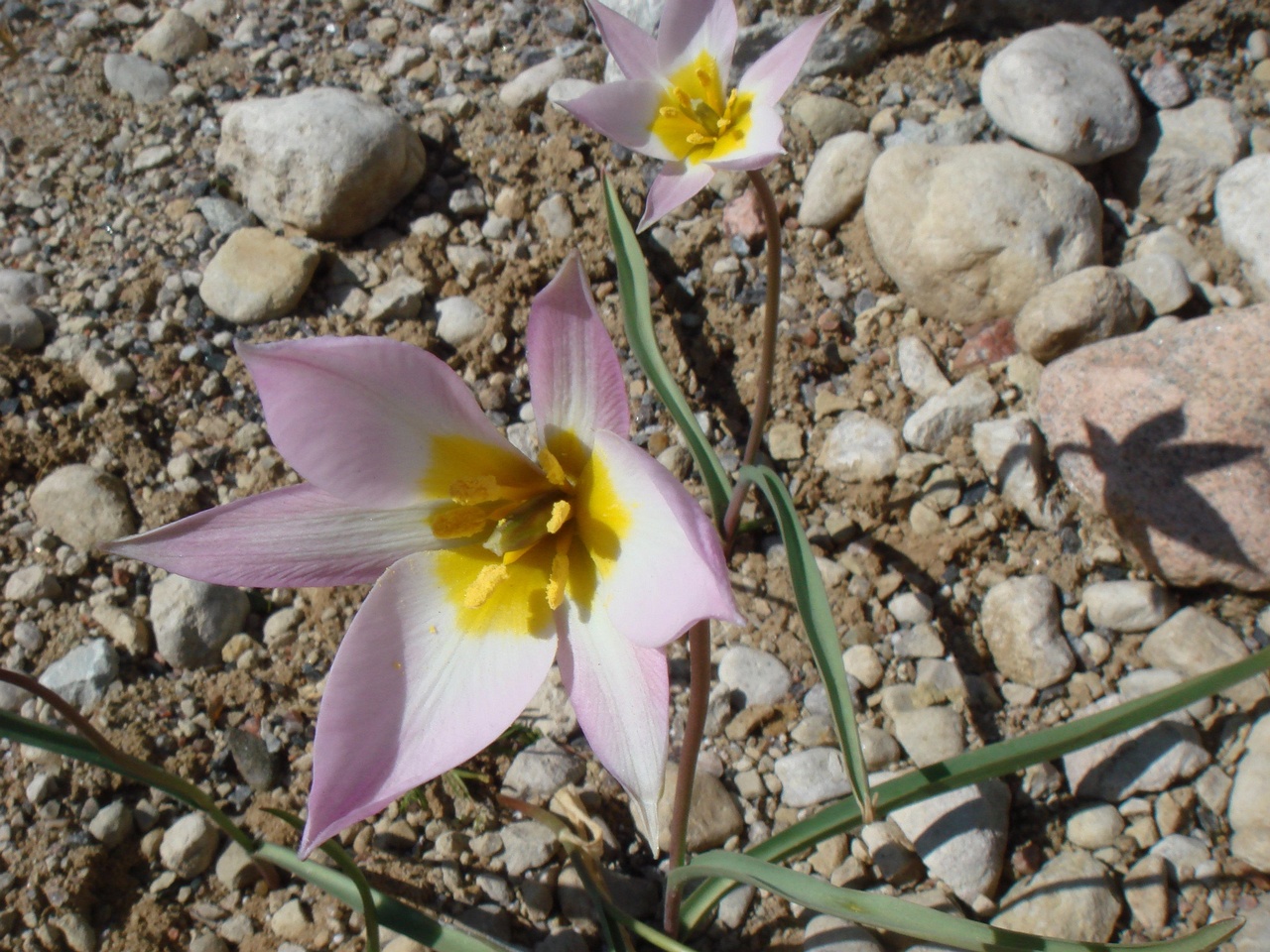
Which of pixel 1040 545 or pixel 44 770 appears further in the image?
pixel 1040 545

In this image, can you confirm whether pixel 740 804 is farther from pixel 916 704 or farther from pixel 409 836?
pixel 409 836

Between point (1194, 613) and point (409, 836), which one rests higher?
point (1194, 613)

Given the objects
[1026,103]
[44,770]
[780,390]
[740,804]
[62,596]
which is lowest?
[740,804]

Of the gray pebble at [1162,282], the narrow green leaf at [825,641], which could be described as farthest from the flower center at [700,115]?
the gray pebble at [1162,282]

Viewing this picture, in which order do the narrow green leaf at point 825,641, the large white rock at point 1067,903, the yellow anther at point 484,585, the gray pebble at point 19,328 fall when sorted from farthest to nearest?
the gray pebble at point 19,328 < the large white rock at point 1067,903 < the yellow anther at point 484,585 < the narrow green leaf at point 825,641

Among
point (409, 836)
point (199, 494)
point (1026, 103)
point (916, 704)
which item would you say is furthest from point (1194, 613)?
point (199, 494)

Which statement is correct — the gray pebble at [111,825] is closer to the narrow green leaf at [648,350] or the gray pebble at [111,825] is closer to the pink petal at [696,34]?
the narrow green leaf at [648,350]
